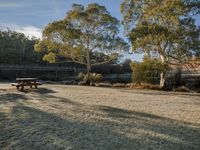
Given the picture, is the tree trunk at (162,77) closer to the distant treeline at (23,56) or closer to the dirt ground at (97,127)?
the dirt ground at (97,127)

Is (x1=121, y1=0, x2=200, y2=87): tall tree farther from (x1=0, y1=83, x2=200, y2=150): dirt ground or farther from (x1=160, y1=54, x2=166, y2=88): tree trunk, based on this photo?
(x1=0, y1=83, x2=200, y2=150): dirt ground

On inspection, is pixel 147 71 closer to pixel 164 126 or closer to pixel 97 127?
pixel 164 126

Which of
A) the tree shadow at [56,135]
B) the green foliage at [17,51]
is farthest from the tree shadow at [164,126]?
the green foliage at [17,51]

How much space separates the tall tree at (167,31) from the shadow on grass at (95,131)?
10524mm

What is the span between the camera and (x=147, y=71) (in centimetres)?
2152

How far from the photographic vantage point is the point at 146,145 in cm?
591

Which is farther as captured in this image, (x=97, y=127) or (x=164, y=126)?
(x=164, y=126)

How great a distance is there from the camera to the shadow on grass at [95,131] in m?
5.90

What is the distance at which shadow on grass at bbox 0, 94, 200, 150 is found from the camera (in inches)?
232

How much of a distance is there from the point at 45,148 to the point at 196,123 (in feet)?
14.6

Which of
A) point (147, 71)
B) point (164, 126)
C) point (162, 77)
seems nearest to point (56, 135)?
point (164, 126)

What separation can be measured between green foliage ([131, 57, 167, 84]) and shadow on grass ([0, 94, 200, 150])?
12.1m

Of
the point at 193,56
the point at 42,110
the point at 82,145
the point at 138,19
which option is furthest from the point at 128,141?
the point at 138,19

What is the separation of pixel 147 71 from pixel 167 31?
393 centimetres
